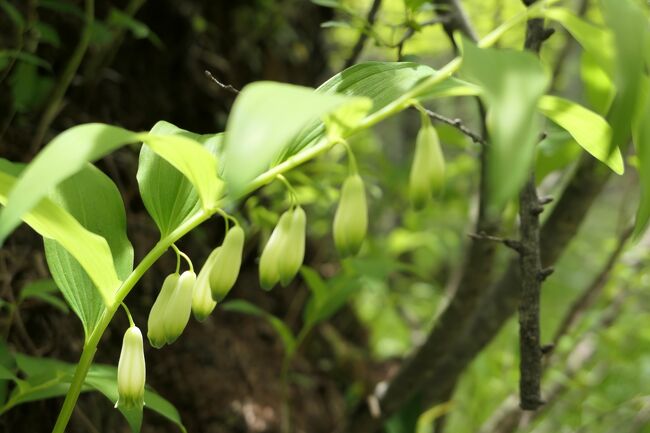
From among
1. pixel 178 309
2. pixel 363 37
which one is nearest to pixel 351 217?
pixel 178 309

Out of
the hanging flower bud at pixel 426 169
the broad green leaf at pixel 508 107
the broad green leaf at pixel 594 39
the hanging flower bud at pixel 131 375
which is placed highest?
the broad green leaf at pixel 508 107

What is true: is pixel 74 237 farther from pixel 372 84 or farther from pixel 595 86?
pixel 595 86

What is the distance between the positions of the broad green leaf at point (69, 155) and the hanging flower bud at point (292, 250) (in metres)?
0.09

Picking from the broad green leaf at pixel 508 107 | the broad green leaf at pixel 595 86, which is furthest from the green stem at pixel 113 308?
the broad green leaf at pixel 595 86

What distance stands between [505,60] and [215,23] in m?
1.45

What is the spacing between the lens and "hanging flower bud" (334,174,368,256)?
18.3 inches

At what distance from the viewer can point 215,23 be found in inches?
67.1

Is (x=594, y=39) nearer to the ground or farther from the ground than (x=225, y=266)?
farther from the ground

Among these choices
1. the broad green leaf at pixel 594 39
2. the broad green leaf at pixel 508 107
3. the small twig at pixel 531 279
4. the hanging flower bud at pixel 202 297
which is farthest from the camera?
the small twig at pixel 531 279

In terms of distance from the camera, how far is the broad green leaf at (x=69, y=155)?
0.31m

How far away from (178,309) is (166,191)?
0.11 metres

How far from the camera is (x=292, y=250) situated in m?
0.50

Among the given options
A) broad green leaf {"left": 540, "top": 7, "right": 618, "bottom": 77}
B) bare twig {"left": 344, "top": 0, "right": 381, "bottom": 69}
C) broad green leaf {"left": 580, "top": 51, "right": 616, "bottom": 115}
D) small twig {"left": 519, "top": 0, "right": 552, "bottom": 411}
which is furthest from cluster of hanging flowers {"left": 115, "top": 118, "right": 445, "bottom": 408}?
bare twig {"left": 344, "top": 0, "right": 381, "bottom": 69}

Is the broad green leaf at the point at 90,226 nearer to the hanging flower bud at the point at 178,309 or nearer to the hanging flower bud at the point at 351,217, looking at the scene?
the hanging flower bud at the point at 178,309
